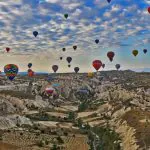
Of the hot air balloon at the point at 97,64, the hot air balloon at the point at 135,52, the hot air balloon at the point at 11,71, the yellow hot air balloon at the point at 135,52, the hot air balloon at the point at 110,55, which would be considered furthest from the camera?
the hot air balloon at the point at 11,71

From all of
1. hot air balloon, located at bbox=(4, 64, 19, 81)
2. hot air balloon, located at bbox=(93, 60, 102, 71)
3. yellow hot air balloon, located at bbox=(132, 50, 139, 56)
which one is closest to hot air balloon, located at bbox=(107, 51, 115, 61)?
yellow hot air balloon, located at bbox=(132, 50, 139, 56)

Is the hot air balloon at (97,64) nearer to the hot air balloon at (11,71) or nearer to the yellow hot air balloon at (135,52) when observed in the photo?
the yellow hot air balloon at (135,52)

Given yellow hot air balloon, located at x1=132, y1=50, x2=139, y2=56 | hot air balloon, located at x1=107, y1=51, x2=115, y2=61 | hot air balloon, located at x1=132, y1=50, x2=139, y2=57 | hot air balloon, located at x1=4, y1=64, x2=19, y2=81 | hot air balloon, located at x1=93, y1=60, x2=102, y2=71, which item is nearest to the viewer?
hot air balloon, located at x1=107, y1=51, x2=115, y2=61

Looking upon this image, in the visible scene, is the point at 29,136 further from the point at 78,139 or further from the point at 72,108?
the point at 72,108

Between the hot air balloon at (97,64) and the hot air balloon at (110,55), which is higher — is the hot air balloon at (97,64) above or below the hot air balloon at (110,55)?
below

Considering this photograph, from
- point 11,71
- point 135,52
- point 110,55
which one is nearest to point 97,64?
point 110,55

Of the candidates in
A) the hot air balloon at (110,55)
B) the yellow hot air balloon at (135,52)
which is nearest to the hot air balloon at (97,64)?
the hot air balloon at (110,55)

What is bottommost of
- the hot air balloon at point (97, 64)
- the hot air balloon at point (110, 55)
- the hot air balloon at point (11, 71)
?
the hot air balloon at point (11, 71)

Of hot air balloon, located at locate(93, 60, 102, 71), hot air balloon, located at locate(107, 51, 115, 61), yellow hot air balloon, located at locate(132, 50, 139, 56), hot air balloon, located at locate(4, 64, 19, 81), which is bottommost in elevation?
hot air balloon, located at locate(4, 64, 19, 81)

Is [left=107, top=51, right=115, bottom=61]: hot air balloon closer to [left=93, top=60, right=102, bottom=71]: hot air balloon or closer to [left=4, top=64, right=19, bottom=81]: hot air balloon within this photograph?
[left=93, top=60, right=102, bottom=71]: hot air balloon

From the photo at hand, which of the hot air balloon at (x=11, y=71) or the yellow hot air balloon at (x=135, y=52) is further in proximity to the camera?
the hot air balloon at (x=11, y=71)

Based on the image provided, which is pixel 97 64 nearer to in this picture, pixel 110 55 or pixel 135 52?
pixel 110 55
